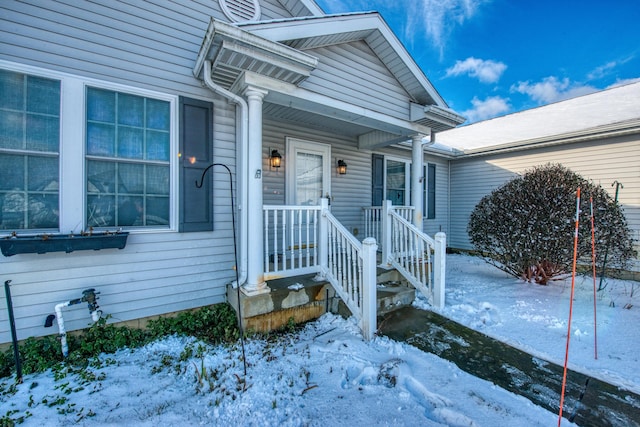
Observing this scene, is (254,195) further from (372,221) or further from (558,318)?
(558,318)

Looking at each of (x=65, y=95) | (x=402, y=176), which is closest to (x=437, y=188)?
(x=402, y=176)

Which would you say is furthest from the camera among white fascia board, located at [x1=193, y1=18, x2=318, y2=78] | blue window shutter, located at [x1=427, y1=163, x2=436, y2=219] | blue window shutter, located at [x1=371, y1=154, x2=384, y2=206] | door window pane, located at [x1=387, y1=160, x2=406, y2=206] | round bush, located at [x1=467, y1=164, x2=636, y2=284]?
blue window shutter, located at [x1=427, y1=163, x2=436, y2=219]

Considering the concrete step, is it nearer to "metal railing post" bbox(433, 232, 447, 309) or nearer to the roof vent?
"metal railing post" bbox(433, 232, 447, 309)

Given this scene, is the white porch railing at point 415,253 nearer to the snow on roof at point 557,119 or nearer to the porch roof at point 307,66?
the porch roof at point 307,66

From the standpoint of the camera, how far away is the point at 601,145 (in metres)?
6.39

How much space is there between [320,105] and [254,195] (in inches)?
66.0

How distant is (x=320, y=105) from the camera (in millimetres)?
3941

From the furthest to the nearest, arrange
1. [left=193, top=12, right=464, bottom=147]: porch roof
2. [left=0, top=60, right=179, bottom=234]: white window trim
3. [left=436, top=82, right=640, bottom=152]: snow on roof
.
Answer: [left=436, top=82, right=640, bottom=152]: snow on roof, [left=193, top=12, right=464, bottom=147]: porch roof, [left=0, top=60, right=179, bottom=234]: white window trim

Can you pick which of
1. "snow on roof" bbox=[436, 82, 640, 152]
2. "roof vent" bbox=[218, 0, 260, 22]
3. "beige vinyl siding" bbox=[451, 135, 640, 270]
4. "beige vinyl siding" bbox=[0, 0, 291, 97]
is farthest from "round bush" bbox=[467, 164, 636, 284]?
"beige vinyl siding" bbox=[0, 0, 291, 97]

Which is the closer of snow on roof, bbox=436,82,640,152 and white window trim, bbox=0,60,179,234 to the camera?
white window trim, bbox=0,60,179,234

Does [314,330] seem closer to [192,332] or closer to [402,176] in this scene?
[192,332]

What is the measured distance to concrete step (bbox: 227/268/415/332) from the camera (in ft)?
10.5

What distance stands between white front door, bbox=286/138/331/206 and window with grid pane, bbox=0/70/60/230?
320 cm

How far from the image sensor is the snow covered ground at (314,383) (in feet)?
6.35
